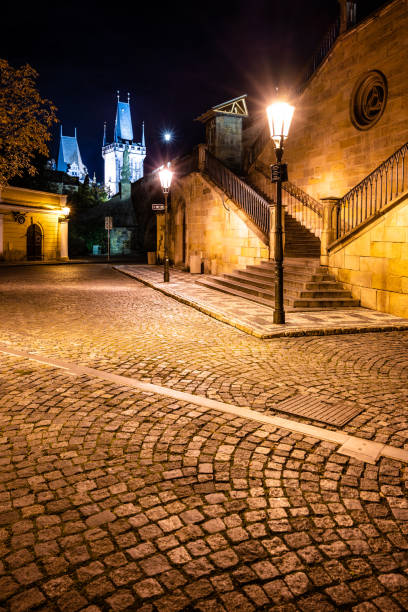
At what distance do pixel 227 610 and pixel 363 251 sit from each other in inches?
416

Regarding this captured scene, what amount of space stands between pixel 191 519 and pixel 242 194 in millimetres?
16288

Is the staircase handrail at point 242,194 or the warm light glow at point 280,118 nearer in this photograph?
the warm light glow at point 280,118

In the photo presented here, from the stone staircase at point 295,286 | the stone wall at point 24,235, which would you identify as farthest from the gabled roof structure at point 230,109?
the stone wall at point 24,235

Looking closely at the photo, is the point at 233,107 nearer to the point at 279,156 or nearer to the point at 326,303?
the point at 326,303

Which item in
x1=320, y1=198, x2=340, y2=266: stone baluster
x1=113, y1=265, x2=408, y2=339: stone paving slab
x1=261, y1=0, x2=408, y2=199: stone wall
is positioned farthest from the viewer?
x1=261, y1=0, x2=408, y2=199: stone wall

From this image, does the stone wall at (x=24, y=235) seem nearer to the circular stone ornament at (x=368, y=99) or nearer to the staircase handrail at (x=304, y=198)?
the staircase handrail at (x=304, y=198)

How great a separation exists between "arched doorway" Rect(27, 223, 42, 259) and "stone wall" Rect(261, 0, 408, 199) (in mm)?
21159

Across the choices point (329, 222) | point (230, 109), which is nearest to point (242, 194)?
point (329, 222)

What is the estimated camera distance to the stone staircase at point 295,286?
11775 mm


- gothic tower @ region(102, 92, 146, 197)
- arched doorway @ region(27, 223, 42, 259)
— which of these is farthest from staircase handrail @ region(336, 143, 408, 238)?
gothic tower @ region(102, 92, 146, 197)

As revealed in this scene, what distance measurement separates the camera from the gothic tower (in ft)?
416

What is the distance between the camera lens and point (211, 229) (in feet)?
68.2

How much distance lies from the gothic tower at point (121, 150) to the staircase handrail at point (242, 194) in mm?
111340

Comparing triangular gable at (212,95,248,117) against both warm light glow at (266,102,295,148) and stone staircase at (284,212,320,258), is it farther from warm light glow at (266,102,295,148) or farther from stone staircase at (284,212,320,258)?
warm light glow at (266,102,295,148)
